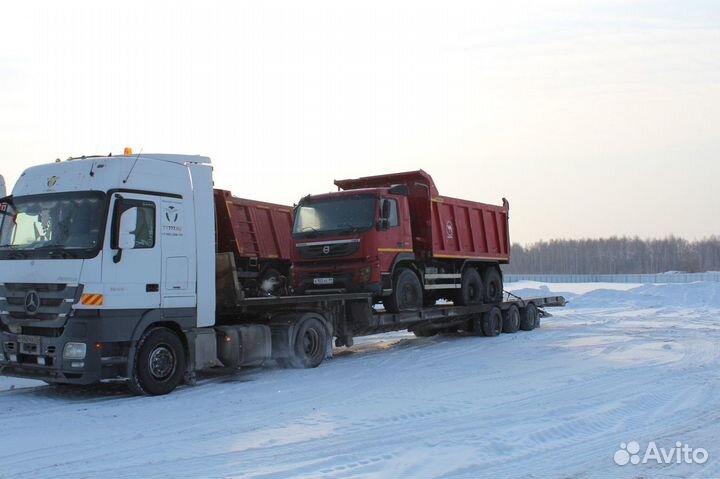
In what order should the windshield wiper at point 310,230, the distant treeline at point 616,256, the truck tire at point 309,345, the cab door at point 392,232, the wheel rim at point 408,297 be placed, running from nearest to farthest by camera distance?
the truck tire at point 309,345 → the cab door at point 392,232 → the windshield wiper at point 310,230 → the wheel rim at point 408,297 → the distant treeline at point 616,256

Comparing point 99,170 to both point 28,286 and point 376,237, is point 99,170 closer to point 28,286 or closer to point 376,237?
point 28,286

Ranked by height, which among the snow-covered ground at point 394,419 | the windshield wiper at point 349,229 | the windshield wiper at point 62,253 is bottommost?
the snow-covered ground at point 394,419

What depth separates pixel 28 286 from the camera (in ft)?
32.1

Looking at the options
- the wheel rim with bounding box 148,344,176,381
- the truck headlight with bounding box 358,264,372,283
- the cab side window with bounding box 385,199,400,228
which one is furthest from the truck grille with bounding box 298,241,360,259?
the wheel rim with bounding box 148,344,176,381

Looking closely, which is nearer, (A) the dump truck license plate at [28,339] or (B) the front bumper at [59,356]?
Result: (B) the front bumper at [59,356]

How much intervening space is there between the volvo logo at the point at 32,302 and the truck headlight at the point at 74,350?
0.70m

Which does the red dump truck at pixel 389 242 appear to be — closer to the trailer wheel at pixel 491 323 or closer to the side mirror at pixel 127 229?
the trailer wheel at pixel 491 323

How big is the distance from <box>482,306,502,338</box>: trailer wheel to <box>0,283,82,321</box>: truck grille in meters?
Result: 11.5

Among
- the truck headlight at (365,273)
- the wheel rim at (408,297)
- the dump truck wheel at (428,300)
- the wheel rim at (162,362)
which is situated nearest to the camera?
the wheel rim at (162,362)

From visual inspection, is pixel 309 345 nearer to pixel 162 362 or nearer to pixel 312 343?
pixel 312 343

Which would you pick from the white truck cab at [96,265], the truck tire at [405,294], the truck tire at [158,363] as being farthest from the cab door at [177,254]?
the truck tire at [405,294]

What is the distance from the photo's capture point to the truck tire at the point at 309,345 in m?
12.9

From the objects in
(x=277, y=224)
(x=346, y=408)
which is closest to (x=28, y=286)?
(x=346, y=408)

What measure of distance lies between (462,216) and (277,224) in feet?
14.7
